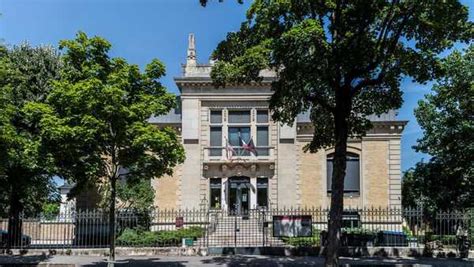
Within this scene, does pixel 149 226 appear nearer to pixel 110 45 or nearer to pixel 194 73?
pixel 194 73

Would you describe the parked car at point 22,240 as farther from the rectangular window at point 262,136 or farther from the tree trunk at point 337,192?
the rectangular window at point 262,136

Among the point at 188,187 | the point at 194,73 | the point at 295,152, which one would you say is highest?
the point at 194,73

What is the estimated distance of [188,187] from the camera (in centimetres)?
3878

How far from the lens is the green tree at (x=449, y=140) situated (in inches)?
1212

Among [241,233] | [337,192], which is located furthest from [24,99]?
[337,192]

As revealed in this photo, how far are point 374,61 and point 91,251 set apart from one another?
14518 mm

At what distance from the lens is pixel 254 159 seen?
3878cm

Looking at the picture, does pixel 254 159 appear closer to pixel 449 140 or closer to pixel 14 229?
pixel 449 140

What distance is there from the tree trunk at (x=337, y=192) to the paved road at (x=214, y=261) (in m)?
3.34

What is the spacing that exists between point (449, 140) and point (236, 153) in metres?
14.2

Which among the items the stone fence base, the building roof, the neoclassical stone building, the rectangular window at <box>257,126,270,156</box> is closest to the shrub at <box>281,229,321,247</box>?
the stone fence base

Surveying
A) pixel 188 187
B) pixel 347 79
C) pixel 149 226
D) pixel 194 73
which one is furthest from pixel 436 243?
pixel 194 73

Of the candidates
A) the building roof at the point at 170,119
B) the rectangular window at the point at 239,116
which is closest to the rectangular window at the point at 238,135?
the rectangular window at the point at 239,116

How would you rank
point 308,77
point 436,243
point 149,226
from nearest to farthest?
point 308,77 → point 436,243 → point 149,226
